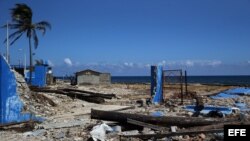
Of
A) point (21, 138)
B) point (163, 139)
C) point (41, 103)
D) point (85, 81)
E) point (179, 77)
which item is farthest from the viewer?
point (85, 81)

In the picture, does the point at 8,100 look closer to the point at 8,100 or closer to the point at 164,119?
the point at 8,100

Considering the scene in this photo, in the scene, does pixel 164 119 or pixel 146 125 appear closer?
pixel 146 125

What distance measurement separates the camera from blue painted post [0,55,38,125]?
1233 cm

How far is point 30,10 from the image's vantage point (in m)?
42.3

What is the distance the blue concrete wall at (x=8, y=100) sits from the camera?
40.5ft

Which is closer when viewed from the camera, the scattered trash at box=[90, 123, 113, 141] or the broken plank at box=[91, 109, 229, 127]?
the scattered trash at box=[90, 123, 113, 141]

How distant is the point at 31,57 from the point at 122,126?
33429 millimetres

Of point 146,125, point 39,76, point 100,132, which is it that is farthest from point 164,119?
point 39,76

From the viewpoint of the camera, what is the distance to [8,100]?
496 inches

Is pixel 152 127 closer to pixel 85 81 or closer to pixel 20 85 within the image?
pixel 20 85

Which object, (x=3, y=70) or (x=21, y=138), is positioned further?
(x=3, y=70)

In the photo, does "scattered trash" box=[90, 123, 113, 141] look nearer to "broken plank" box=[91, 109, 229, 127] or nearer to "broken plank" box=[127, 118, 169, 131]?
"broken plank" box=[127, 118, 169, 131]

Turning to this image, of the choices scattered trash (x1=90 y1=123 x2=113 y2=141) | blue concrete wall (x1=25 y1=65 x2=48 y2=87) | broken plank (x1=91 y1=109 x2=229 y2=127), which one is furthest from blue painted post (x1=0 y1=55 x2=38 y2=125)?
blue concrete wall (x1=25 y1=65 x2=48 y2=87)

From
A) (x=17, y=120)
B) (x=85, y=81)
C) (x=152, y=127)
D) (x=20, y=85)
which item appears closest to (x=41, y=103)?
(x=20, y=85)
